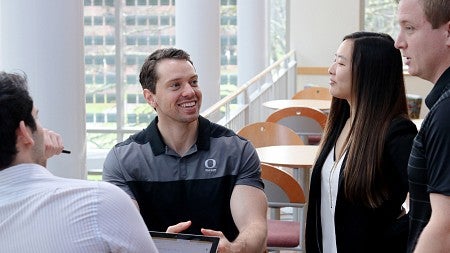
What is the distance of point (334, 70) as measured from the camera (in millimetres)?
3215

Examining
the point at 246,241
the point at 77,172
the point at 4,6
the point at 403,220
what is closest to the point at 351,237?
the point at 403,220

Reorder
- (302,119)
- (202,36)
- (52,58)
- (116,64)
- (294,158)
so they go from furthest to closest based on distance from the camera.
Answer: (116,64) → (302,119) → (202,36) → (294,158) → (52,58)

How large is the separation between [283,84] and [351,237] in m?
8.84

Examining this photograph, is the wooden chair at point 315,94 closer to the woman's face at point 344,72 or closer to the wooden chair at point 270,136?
the wooden chair at point 270,136

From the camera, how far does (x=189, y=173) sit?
9.55ft

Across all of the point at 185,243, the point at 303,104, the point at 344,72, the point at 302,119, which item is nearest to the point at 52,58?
the point at 344,72

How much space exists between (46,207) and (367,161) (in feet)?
4.73

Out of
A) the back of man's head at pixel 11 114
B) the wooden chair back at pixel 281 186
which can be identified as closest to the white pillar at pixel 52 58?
the wooden chair back at pixel 281 186

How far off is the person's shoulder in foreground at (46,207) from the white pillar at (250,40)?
26.7 ft

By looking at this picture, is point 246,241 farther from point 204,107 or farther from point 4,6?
point 204,107

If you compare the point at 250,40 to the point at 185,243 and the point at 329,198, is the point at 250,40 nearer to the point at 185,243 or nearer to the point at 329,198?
the point at 329,198

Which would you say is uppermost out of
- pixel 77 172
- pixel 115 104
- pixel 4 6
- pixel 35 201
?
pixel 4 6

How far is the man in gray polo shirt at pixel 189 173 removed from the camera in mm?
2900

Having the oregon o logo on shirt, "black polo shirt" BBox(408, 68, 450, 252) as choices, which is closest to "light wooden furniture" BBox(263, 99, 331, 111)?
the oregon o logo on shirt
